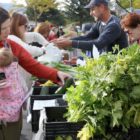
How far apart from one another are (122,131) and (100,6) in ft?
9.98

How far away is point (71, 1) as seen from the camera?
54906mm

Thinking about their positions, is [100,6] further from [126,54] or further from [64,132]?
[64,132]

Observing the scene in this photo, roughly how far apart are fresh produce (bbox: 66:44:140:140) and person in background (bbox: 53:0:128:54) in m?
2.35

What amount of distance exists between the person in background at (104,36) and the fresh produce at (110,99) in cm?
235

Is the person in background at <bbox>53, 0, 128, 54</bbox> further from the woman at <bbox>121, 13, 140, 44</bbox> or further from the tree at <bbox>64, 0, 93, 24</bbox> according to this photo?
the tree at <bbox>64, 0, 93, 24</bbox>

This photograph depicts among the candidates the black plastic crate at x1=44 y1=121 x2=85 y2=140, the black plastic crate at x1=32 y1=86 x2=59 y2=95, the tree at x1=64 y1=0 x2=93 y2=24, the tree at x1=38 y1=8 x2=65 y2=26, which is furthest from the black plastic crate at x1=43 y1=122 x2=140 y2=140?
the tree at x1=38 y1=8 x2=65 y2=26

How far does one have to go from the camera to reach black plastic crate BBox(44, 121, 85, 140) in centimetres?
236

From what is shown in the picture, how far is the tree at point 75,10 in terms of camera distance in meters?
53.2

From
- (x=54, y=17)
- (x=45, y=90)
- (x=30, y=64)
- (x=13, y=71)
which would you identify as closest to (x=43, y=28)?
(x=45, y=90)

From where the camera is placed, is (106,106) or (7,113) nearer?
(106,106)

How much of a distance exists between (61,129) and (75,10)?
52709mm

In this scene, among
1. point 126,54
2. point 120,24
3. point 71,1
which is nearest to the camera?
point 126,54

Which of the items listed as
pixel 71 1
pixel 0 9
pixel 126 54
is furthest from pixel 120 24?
pixel 71 1

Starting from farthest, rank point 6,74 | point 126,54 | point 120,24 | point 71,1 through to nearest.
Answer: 1. point 71,1
2. point 120,24
3. point 6,74
4. point 126,54
